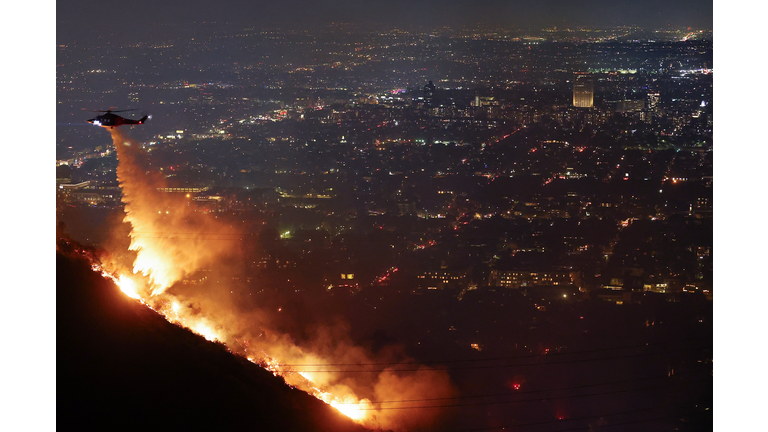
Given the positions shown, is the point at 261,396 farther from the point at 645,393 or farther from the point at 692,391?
the point at 692,391

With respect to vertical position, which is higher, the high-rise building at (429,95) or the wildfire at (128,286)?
the high-rise building at (429,95)

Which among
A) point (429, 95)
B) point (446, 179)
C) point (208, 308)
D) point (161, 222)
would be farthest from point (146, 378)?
point (429, 95)

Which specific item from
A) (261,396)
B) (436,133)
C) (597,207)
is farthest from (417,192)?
(261,396)

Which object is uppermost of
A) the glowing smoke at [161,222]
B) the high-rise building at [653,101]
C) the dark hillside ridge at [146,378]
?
the high-rise building at [653,101]

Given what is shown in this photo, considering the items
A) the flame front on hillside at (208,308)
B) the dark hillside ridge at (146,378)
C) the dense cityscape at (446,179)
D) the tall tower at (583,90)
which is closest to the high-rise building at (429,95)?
the dense cityscape at (446,179)

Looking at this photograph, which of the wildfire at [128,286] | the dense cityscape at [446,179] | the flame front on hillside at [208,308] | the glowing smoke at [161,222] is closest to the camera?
the wildfire at [128,286]

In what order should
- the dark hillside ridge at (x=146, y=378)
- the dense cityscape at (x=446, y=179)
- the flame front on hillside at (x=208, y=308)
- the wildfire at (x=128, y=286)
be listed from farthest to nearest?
the dense cityscape at (x=446, y=179) → the flame front on hillside at (x=208, y=308) → the wildfire at (x=128, y=286) → the dark hillside ridge at (x=146, y=378)

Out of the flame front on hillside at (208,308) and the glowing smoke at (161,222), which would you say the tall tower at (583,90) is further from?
the glowing smoke at (161,222)
